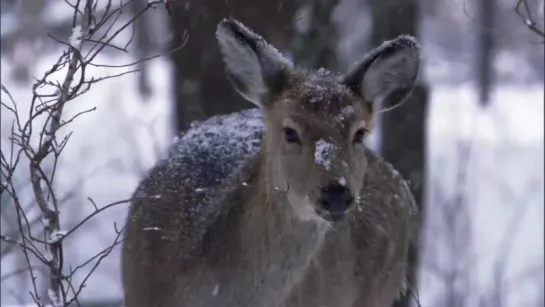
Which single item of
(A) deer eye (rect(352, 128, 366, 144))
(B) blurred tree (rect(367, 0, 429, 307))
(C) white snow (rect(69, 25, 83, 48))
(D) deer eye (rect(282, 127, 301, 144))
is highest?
(B) blurred tree (rect(367, 0, 429, 307))

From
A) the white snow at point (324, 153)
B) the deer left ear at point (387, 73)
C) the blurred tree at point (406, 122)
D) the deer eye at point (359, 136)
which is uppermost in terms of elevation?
the blurred tree at point (406, 122)

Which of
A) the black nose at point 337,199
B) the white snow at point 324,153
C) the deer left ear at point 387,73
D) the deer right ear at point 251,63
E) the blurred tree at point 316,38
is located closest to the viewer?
the black nose at point 337,199

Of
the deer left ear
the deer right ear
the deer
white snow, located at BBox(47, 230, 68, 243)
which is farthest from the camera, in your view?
the deer left ear

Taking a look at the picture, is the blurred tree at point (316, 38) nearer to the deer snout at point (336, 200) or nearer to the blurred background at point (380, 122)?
the blurred background at point (380, 122)

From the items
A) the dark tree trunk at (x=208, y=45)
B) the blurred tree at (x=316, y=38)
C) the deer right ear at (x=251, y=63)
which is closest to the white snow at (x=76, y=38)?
the deer right ear at (x=251, y=63)

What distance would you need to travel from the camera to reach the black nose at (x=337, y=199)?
181 inches

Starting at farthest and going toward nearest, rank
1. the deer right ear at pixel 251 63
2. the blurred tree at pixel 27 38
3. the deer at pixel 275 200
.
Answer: the blurred tree at pixel 27 38 → the deer right ear at pixel 251 63 → the deer at pixel 275 200

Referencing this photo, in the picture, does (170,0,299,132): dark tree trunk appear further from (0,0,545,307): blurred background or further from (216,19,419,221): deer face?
(216,19,419,221): deer face

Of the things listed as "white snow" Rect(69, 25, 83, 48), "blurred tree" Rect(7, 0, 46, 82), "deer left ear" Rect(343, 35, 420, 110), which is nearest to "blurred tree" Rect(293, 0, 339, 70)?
"deer left ear" Rect(343, 35, 420, 110)

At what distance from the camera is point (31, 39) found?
714 inches

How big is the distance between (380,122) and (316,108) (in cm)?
444

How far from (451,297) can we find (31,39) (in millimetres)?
11604

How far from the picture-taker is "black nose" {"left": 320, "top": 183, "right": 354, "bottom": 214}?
4.59 meters

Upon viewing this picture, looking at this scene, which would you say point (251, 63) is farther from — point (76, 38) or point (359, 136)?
point (76, 38)
